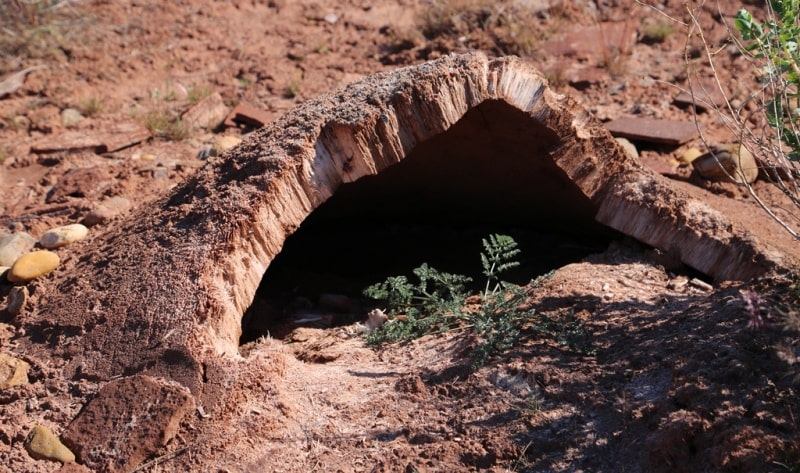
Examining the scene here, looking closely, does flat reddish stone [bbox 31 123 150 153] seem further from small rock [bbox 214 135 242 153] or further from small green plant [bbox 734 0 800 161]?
small green plant [bbox 734 0 800 161]

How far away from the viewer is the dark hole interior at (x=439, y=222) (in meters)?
4.27

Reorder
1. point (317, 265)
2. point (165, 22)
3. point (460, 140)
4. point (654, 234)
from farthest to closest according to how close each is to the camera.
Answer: point (165, 22), point (317, 265), point (460, 140), point (654, 234)

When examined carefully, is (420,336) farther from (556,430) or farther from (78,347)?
(78,347)

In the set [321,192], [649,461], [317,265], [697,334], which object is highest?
[321,192]

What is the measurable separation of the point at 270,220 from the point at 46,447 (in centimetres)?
109

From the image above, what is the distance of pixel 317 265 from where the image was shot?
17.6 feet

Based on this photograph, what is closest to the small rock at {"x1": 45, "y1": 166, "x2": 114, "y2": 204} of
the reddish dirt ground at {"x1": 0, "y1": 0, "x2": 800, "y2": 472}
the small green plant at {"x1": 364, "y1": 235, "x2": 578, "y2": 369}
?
the reddish dirt ground at {"x1": 0, "y1": 0, "x2": 800, "y2": 472}

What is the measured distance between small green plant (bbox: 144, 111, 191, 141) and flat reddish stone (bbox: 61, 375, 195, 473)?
2987mm

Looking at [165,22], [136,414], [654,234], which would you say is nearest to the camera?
[136,414]

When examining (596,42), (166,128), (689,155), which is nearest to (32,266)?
(166,128)

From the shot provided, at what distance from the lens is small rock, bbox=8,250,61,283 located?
4117 mm

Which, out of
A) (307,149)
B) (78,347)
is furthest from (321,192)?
(78,347)

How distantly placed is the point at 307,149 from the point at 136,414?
1122mm

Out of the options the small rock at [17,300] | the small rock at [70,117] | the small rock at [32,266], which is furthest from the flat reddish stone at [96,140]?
the small rock at [17,300]
